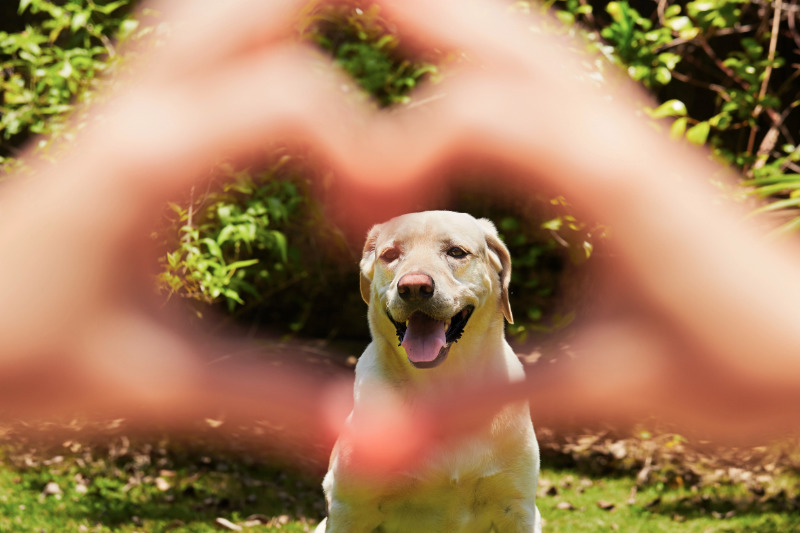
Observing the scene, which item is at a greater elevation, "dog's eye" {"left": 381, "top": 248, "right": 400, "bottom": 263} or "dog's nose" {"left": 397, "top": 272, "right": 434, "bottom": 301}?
"dog's nose" {"left": 397, "top": 272, "right": 434, "bottom": 301}

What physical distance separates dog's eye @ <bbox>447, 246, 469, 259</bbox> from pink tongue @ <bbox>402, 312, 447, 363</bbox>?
221mm

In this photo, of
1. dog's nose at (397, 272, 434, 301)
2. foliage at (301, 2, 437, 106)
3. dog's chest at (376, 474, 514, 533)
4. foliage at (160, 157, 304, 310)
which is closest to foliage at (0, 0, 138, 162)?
foliage at (160, 157, 304, 310)

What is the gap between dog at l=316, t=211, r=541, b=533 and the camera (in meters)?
2.34

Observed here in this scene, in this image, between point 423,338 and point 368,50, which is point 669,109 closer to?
point 368,50

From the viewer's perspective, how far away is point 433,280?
2.24 meters

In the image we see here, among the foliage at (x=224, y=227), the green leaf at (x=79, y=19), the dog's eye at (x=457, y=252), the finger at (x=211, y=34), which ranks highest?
the finger at (x=211, y=34)

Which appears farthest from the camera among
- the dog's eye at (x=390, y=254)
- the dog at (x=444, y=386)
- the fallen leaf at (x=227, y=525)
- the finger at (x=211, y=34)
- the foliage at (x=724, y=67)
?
the foliage at (x=724, y=67)

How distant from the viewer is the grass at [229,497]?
395cm

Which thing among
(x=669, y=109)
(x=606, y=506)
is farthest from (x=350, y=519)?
(x=669, y=109)

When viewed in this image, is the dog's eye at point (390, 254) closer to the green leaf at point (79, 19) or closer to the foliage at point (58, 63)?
the foliage at point (58, 63)

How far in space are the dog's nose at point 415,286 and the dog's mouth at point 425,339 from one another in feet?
0.26

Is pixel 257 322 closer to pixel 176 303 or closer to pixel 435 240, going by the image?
pixel 176 303

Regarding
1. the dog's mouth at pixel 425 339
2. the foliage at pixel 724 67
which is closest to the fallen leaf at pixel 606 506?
the foliage at pixel 724 67

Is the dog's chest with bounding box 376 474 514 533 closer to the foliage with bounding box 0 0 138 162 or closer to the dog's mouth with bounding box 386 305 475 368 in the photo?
the dog's mouth with bounding box 386 305 475 368
